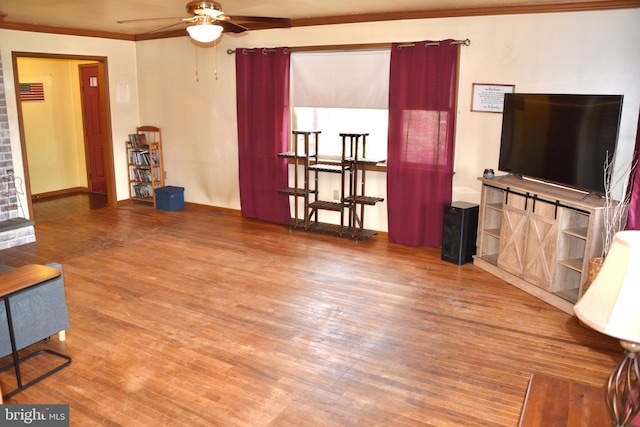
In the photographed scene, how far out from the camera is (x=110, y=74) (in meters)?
7.67

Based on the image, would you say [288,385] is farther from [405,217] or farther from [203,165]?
[203,165]

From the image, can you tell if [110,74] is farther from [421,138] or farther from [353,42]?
[421,138]

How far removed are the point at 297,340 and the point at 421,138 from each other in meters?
2.93

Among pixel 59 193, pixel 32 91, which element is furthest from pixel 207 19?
pixel 59 193

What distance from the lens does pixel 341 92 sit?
6.14m

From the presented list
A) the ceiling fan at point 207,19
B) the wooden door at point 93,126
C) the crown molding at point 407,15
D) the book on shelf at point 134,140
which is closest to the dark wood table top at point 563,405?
the ceiling fan at point 207,19

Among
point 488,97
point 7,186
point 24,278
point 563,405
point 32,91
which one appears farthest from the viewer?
point 32,91

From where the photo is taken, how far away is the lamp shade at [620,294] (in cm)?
152

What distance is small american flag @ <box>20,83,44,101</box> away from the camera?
8057 millimetres

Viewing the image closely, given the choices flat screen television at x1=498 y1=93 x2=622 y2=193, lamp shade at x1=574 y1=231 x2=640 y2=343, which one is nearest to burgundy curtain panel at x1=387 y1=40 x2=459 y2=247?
flat screen television at x1=498 y1=93 x2=622 y2=193

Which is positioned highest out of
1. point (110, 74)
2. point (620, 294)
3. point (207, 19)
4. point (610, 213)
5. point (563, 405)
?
point (207, 19)

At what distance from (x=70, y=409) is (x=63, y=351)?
76 centimetres

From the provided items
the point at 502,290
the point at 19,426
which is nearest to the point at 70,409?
the point at 19,426

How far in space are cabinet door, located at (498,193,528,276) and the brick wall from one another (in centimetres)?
533
